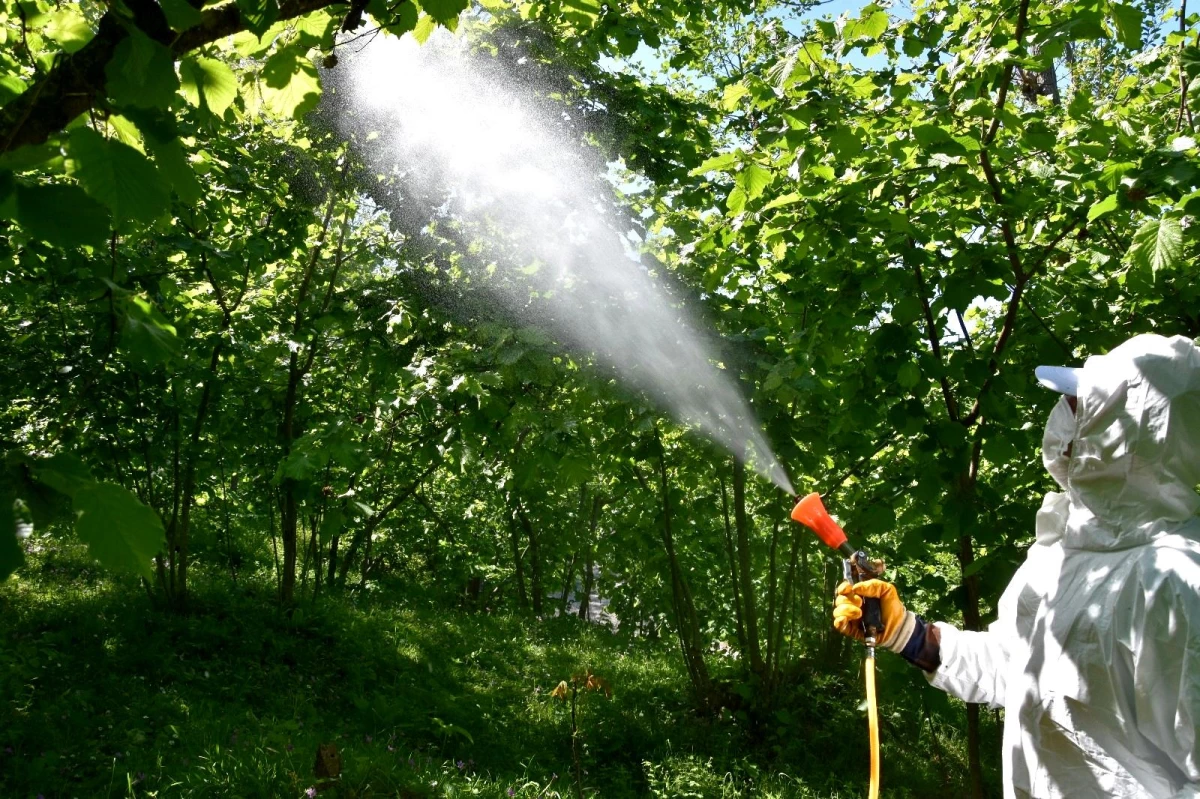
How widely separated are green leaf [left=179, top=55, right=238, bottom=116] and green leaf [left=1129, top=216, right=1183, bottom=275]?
236cm

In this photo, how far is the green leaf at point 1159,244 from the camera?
7.22 feet

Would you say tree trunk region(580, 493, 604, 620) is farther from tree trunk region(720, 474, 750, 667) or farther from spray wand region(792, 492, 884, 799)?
spray wand region(792, 492, 884, 799)

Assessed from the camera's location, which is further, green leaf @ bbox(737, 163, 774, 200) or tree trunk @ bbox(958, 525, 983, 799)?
tree trunk @ bbox(958, 525, 983, 799)

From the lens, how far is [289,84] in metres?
1.62

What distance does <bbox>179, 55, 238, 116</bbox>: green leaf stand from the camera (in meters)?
1.31

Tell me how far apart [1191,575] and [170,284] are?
14.6ft

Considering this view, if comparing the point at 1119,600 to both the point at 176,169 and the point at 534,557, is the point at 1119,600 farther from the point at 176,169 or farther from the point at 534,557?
the point at 534,557

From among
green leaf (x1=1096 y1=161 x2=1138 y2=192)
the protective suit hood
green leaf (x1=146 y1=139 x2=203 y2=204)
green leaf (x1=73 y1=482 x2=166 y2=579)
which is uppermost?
green leaf (x1=1096 y1=161 x2=1138 y2=192)

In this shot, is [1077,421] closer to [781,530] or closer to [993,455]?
[993,455]

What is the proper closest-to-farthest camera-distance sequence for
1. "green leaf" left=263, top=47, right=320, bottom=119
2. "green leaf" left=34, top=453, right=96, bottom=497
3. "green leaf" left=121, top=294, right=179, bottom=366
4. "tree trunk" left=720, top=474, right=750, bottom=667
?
1. "green leaf" left=34, top=453, right=96, bottom=497
2. "green leaf" left=121, top=294, right=179, bottom=366
3. "green leaf" left=263, top=47, right=320, bottom=119
4. "tree trunk" left=720, top=474, right=750, bottom=667

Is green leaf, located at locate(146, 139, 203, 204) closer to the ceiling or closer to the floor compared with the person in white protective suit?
closer to the ceiling

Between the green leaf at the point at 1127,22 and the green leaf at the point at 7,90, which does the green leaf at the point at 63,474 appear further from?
the green leaf at the point at 1127,22

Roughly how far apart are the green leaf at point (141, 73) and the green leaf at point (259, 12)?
0.17m

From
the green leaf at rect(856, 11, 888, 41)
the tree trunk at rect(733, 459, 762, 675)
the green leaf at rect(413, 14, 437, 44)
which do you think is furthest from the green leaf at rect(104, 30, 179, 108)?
the tree trunk at rect(733, 459, 762, 675)
